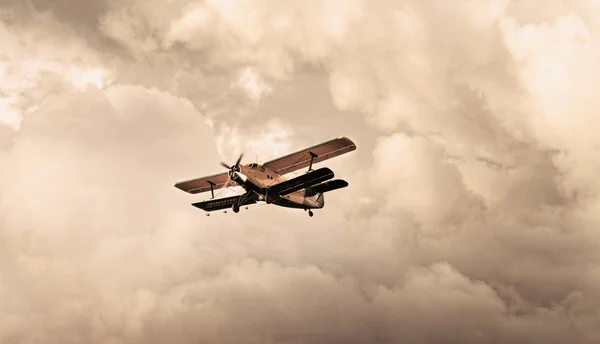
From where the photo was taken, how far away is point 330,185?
69375mm

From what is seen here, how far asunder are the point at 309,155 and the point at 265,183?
6.37 m

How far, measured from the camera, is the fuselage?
70.7 m

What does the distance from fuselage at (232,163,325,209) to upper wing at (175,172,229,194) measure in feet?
30.3

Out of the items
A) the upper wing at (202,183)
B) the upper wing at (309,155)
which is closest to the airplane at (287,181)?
the upper wing at (309,155)

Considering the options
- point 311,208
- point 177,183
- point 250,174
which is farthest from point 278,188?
point 177,183

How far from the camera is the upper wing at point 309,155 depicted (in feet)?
235

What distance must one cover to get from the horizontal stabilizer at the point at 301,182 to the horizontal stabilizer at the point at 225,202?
8.94 ft

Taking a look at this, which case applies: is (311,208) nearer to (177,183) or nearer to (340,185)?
(340,185)

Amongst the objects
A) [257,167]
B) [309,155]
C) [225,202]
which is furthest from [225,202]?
[309,155]

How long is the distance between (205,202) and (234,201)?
13.3ft

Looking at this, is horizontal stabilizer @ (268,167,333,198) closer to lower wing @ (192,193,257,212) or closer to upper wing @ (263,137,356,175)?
lower wing @ (192,193,257,212)

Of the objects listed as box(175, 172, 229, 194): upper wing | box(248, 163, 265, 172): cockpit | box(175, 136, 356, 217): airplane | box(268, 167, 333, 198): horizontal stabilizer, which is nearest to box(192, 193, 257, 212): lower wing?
box(175, 136, 356, 217): airplane

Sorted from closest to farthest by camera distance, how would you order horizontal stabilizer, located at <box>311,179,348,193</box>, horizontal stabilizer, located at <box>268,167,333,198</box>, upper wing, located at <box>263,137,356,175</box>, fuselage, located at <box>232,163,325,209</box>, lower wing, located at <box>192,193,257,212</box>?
1. horizontal stabilizer, located at <box>268,167,333,198</box>
2. horizontal stabilizer, located at <box>311,179,348,193</box>
3. fuselage, located at <box>232,163,325,209</box>
4. upper wing, located at <box>263,137,356,175</box>
5. lower wing, located at <box>192,193,257,212</box>

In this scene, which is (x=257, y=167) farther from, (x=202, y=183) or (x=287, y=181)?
(x=202, y=183)
